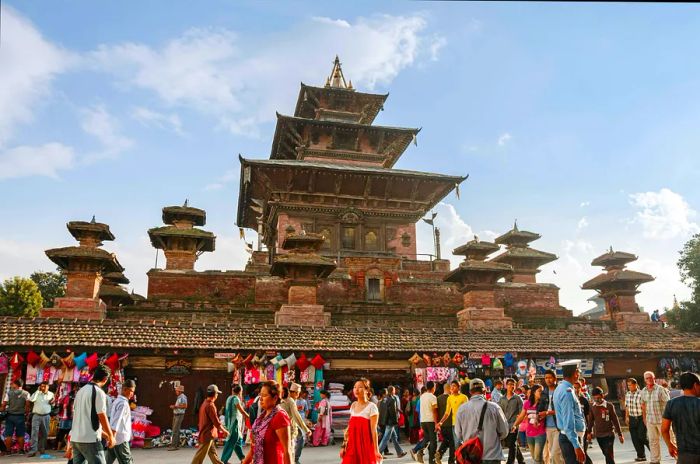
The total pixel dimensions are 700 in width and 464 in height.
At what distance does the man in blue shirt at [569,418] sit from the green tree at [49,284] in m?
43.4

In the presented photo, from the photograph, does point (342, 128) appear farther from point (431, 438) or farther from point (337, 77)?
point (431, 438)

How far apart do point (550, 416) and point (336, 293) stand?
16330 mm

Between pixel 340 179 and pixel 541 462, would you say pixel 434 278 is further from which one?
pixel 541 462

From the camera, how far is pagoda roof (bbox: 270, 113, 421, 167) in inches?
1238

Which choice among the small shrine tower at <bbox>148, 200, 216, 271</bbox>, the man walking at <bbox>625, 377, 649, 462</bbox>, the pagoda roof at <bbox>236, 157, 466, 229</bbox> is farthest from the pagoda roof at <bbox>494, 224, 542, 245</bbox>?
the man walking at <bbox>625, 377, 649, 462</bbox>

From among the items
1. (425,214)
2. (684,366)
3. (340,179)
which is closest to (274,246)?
(340,179)

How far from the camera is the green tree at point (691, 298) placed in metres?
31.3

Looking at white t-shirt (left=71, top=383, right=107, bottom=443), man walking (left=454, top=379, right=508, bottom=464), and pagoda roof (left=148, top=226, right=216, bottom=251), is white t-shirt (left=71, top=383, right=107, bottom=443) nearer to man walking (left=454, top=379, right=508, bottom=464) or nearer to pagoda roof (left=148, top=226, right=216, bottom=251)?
man walking (left=454, top=379, right=508, bottom=464)

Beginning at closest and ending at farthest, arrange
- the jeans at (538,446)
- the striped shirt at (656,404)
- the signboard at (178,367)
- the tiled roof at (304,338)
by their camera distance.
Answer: the jeans at (538,446) → the striped shirt at (656,404) → the tiled roof at (304,338) → the signboard at (178,367)

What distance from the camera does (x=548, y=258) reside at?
90.6ft

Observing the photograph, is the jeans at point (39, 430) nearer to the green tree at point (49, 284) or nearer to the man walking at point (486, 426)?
the man walking at point (486, 426)

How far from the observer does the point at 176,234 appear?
23.7 metres

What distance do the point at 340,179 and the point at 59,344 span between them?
17.4 meters

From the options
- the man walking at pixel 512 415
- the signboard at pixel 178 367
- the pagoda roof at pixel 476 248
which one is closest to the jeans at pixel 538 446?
the man walking at pixel 512 415
